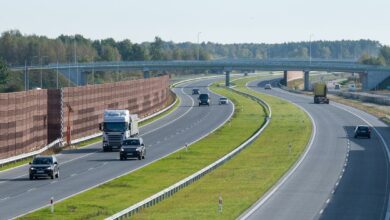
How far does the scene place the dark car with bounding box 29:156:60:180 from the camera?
7044 cm

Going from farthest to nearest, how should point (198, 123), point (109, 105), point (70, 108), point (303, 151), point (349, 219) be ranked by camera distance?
point (198, 123), point (109, 105), point (70, 108), point (303, 151), point (349, 219)

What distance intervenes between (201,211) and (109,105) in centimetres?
7176

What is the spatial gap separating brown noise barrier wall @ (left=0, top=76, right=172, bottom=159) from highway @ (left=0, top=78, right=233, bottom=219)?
3.19 metres

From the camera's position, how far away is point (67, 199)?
192 ft

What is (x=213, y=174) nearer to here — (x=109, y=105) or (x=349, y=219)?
(x=349, y=219)

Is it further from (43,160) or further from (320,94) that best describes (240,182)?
(320,94)

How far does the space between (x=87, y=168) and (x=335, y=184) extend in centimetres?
1940

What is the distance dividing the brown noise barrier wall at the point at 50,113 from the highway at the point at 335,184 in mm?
22109

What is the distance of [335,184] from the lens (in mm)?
69000

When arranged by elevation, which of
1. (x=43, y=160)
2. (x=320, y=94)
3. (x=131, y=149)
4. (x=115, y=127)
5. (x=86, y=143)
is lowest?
(x=86, y=143)

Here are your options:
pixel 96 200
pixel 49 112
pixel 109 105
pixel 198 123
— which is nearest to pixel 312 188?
pixel 96 200

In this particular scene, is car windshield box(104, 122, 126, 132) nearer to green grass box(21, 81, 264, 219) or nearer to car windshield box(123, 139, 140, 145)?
green grass box(21, 81, 264, 219)

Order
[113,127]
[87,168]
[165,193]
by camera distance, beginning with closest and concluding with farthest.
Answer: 1. [165,193]
2. [87,168]
3. [113,127]

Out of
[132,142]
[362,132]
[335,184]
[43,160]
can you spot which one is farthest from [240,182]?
[362,132]
